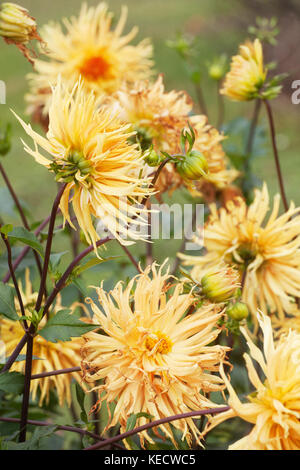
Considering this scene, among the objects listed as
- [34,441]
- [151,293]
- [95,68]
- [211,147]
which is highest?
[95,68]

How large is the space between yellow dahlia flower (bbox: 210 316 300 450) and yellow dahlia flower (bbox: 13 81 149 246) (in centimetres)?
12

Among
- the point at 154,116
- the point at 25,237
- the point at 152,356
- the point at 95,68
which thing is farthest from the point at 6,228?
the point at 95,68

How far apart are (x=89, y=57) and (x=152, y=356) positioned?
1.75ft

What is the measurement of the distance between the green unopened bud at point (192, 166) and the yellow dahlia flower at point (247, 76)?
0.18 metres

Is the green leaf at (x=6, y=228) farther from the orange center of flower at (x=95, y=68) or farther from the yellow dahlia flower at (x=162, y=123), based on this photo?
the orange center of flower at (x=95, y=68)

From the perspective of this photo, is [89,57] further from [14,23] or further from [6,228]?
[6,228]

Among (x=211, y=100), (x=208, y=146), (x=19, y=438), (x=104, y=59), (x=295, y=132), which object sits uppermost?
(x=211, y=100)

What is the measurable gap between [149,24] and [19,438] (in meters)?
2.93

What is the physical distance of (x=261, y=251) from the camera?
529 mm

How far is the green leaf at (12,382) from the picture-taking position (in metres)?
0.40

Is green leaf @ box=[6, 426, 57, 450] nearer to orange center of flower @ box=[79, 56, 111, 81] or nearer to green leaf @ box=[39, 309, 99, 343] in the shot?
green leaf @ box=[39, 309, 99, 343]

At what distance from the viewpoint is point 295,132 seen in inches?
89.0
